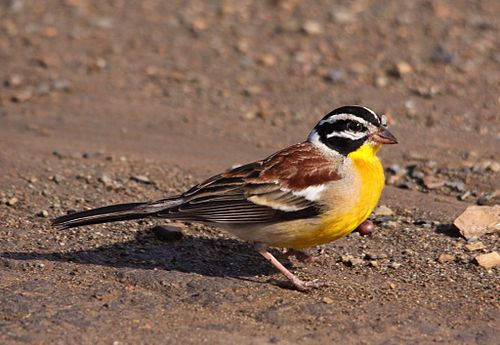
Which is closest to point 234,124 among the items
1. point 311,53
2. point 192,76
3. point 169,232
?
point 192,76

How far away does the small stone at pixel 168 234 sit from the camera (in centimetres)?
797

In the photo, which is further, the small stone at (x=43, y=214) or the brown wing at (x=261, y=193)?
the small stone at (x=43, y=214)

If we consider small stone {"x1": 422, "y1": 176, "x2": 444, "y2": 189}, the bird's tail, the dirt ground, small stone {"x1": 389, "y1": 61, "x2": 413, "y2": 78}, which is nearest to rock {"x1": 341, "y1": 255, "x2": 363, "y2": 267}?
the dirt ground

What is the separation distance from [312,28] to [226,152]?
409cm

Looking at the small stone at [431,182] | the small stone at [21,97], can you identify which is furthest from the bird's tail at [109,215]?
the small stone at [21,97]

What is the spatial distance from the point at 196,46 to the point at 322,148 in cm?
609

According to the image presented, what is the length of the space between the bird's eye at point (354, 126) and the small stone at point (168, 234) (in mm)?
1682

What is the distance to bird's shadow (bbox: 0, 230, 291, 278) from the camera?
24.5 ft

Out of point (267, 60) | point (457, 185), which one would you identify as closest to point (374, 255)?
point (457, 185)

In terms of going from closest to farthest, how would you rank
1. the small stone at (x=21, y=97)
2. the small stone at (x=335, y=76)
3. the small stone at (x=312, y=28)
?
the small stone at (x=21, y=97) < the small stone at (x=335, y=76) < the small stone at (x=312, y=28)

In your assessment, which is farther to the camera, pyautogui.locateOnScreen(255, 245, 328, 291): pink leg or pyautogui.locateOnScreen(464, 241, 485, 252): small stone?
pyautogui.locateOnScreen(464, 241, 485, 252): small stone

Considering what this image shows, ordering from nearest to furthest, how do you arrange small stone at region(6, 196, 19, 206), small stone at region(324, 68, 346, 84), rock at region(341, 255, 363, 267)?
rock at region(341, 255, 363, 267) → small stone at region(6, 196, 19, 206) → small stone at region(324, 68, 346, 84)

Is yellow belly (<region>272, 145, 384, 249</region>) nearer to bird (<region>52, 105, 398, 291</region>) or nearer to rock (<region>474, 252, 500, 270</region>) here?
bird (<region>52, 105, 398, 291</region>)

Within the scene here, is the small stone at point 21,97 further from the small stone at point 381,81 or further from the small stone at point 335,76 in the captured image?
the small stone at point 381,81
